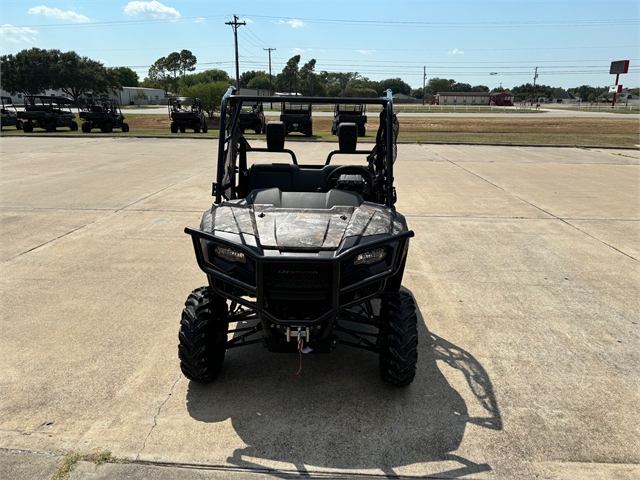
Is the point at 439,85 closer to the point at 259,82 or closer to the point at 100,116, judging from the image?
the point at 259,82

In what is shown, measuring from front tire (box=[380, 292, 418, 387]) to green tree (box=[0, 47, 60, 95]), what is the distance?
275 feet

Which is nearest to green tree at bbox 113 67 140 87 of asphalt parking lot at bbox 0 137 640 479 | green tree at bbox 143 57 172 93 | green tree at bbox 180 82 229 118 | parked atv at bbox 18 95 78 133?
green tree at bbox 143 57 172 93

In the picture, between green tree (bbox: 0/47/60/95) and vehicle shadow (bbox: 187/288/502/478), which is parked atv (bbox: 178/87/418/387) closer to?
vehicle shadow (bbox: 187/288/502/478)

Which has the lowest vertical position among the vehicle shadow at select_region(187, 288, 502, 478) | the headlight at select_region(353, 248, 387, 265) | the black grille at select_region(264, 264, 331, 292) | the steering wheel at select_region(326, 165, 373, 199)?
the vehicle shadow at select_region(187, 288, 502, 478)

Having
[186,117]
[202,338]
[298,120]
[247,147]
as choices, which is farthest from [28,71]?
[202,338]

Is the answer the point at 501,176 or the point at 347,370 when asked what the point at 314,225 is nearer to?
the point at 347,370

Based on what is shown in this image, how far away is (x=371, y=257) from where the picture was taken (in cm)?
304

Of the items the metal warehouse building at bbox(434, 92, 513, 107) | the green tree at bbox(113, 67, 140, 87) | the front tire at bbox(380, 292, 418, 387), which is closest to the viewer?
the front tire at bbox(380, 292, 418, 387)

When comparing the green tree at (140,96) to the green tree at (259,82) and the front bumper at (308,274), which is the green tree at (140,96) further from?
the front bumper at (308,274)

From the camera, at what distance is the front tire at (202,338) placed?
3.19 meters

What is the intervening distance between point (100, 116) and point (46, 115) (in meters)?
2.84

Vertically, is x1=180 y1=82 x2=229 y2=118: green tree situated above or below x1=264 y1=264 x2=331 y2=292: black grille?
above

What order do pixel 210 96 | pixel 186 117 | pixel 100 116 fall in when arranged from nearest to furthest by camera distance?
pixel 100 116 < pixel 186 117 < pixel 210 96

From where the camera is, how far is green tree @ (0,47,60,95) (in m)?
72.5
